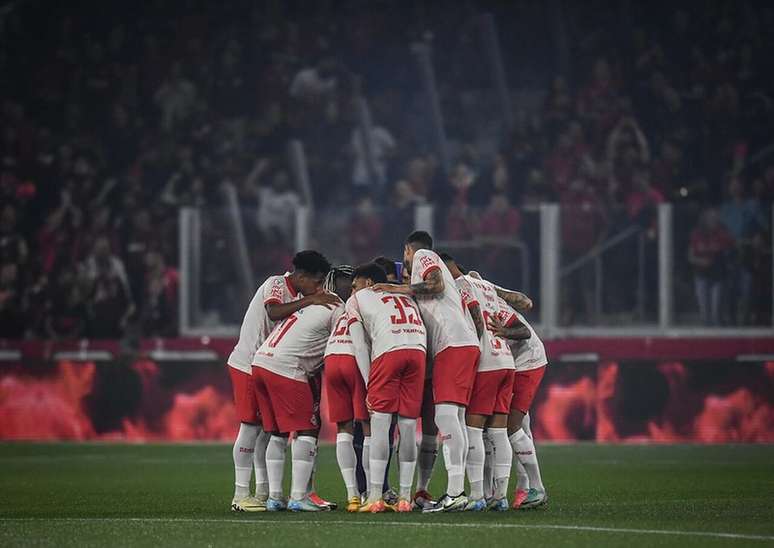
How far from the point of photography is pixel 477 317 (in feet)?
35.2

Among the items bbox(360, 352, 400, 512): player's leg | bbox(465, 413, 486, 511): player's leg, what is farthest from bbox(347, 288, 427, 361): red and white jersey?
bbox(465, 413, 486, 511): player's leg

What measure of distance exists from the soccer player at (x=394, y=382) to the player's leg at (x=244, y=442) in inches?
35.5

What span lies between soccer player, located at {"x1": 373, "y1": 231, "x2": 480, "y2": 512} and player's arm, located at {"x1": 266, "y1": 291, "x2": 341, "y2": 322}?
1.77ft

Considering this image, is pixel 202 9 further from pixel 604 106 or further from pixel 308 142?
pixel 604 106

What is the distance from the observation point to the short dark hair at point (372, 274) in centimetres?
1070

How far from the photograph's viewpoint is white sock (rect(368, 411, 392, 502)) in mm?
10180

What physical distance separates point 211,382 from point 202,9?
9.60 meters

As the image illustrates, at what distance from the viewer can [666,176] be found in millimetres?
21922

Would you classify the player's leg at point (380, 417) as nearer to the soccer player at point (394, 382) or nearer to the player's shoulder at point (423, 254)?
the soccer player at point (394, 382)

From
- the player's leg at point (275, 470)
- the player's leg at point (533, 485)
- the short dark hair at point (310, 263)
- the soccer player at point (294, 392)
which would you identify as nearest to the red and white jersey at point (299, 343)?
the soccer player at point (294, 392)

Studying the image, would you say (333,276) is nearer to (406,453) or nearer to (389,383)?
(389,383)

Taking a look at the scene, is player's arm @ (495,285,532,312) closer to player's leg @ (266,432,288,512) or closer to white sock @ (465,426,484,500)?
white sock @ (465,426,484,500)

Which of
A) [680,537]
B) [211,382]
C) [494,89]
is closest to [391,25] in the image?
[494,89]

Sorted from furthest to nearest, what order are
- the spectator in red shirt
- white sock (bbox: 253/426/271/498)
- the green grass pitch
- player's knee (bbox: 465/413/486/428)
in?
the spectator in red shirt → white sock (bbox: 253/426/271/498) → player's knee (bbox: 465/413/486/428) → the green grass pitch
